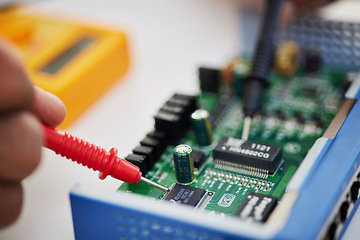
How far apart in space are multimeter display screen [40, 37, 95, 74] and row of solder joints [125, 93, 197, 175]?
0.48 m

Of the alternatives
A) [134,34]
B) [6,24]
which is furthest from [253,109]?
[6,24]

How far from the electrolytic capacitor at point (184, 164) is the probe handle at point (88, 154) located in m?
0.10

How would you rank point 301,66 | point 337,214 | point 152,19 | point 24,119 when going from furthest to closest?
point 152,19
point 301,66
point 337,214
point 24,119

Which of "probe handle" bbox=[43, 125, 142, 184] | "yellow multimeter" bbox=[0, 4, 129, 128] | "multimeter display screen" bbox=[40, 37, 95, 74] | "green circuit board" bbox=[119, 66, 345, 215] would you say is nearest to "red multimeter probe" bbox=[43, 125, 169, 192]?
"probe handle" bbox=[43, 125, 142, 184]

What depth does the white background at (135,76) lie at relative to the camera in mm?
1121

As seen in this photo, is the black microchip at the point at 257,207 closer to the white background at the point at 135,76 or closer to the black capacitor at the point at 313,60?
the white background at the point at 135,76

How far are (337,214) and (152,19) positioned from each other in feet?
4.54

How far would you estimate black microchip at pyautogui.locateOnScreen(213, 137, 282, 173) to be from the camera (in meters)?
1.03

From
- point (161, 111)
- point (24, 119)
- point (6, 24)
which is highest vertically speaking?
point (24, 119)

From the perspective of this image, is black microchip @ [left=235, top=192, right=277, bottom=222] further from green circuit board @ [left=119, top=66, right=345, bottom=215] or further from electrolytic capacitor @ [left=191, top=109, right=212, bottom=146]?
electrolytic capacitor @ [left=191, top=109, right=212, bottom=146]

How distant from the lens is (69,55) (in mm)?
1562

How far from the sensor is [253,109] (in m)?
1.25

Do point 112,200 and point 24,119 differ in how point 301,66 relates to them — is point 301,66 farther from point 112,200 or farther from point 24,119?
point 24,119

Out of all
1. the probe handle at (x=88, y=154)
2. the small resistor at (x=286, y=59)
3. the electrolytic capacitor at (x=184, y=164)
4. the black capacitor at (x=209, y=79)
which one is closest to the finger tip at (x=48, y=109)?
the probe handle at (x=88, y=154)
